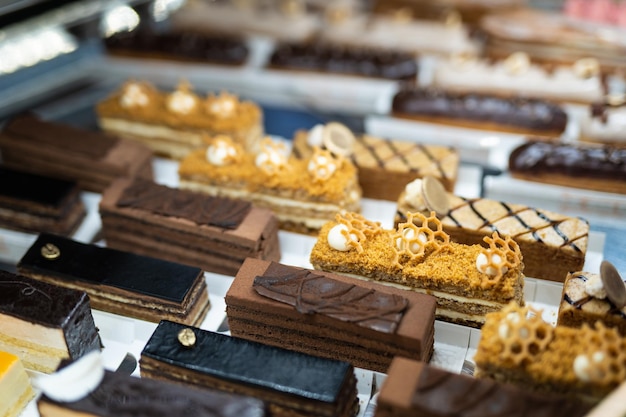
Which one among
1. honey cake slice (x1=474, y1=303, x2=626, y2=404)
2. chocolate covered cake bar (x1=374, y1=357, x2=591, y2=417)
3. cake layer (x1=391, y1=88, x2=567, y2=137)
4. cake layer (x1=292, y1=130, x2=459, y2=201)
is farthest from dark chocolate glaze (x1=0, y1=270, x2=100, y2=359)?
cake layer (x1=391, y1=88, x2=567, y2=137)

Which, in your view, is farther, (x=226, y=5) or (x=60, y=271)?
(x=226, y=5)

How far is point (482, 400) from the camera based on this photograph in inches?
121

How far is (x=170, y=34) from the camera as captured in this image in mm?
7180

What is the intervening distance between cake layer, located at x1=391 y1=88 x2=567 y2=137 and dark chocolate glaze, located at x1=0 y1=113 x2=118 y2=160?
2.62 meters

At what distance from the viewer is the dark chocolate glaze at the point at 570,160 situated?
4.96 metres

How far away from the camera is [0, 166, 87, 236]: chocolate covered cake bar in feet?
16.3

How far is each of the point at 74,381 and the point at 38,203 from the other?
2.16 m

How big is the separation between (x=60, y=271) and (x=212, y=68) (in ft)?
10.7

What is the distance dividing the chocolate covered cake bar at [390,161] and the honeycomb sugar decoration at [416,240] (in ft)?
3.32

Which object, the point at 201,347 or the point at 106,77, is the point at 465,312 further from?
the point at 106,77

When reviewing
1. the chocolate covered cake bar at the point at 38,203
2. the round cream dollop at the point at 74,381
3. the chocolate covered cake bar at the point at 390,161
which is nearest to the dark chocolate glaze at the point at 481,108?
the chocolate covered cake bar at the point at 390,161

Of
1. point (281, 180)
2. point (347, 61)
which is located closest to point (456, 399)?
point (281, 180)

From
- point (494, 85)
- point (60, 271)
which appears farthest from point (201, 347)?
point (494, 85)

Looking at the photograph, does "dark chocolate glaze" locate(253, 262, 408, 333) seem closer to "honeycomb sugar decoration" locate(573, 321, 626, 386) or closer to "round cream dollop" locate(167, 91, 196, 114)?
"honeycomb sugar decoration" locate(573, 321, 626, 386)
